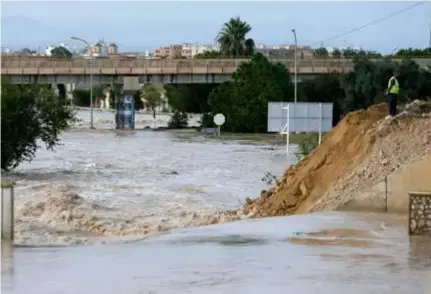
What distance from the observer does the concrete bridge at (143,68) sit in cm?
9644

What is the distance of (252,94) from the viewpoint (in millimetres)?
90375

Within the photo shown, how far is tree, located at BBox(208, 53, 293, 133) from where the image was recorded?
89500 millimetres

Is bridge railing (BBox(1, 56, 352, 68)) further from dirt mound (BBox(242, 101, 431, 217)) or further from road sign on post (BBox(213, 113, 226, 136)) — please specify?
Result: dirt mound (BBox(242, 101, 431, 217))

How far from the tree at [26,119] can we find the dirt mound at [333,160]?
18264 millimetres

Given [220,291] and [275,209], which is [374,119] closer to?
[275,209]

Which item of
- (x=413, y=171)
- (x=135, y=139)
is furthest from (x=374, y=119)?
(x=135, y=139)

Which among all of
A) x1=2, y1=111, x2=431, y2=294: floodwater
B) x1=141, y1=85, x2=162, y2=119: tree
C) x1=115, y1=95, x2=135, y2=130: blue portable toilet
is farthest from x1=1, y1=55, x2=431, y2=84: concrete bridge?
x1=2, y1=111, x2=431, y2=294: floodwater

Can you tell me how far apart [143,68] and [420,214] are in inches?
3272

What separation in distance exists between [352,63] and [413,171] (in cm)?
7214

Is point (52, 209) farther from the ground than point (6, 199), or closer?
closer

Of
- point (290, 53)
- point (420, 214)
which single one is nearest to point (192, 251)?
point (420, 214)

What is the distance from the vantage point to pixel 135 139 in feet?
264

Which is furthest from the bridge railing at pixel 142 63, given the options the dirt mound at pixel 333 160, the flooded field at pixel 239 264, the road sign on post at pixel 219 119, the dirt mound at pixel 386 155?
the flooded field at pixel 239 264

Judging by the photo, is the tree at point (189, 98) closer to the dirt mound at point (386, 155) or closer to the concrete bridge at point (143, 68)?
the concrete bridge at point (143, 68)
